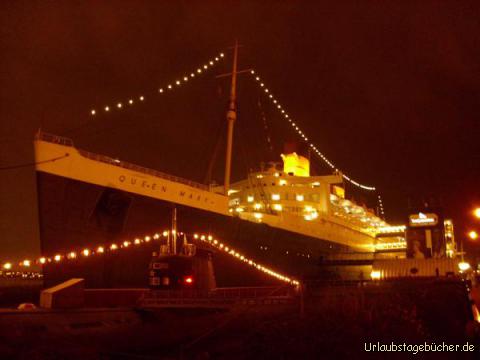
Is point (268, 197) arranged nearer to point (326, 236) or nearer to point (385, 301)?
point (326, 236)

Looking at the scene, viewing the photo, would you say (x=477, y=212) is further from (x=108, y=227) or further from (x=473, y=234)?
(x=108, y=227)

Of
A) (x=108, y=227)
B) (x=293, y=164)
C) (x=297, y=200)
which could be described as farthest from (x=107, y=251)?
(x=293, y=164)

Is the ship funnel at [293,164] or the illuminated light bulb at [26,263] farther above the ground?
the ship funnel at [293,164]

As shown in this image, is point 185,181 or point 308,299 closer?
→ point 308,299

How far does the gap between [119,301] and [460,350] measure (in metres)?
10.1

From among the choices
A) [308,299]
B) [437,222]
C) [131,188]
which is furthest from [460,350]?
[437,222]

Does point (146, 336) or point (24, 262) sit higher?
point (24, 262)

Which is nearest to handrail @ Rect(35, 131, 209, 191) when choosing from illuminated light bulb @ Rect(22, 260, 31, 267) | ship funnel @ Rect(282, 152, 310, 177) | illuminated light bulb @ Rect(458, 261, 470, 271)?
illuminated light bulb @ Rect(22, 260, 31, 267)

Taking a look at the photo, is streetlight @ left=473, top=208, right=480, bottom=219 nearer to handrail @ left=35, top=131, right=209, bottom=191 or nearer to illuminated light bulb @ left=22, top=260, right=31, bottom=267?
handrail @ left=35, top=131, right=209, bottom=191

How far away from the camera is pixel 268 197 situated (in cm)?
3136

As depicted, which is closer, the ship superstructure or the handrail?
the handrail

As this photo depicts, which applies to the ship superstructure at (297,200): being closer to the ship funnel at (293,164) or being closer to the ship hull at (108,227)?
the ship funnel at (293,164)

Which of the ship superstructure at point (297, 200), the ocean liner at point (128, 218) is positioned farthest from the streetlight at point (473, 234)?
the ship superstructure at point (297, 200)

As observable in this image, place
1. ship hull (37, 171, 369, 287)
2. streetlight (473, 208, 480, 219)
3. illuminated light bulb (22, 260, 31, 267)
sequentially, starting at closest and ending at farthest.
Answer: illuminated light bulb (22, 260, 31, 267), ship hull (37, 171, 369, 287), streetlight (473, 208, 480, 219)
